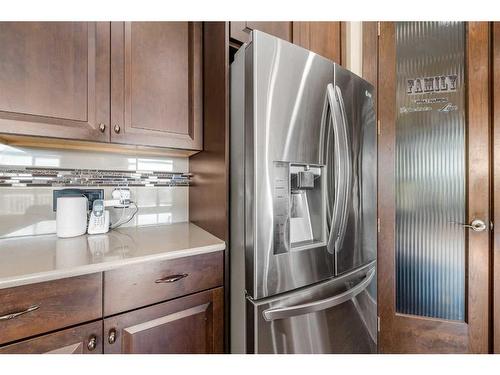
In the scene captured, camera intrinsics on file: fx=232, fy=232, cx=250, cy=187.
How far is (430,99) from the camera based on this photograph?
4.55 ft

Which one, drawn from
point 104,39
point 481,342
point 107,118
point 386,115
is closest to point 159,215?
point 107,118

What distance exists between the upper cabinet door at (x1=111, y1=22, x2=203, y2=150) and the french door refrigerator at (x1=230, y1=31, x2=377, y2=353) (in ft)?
A: 0.98

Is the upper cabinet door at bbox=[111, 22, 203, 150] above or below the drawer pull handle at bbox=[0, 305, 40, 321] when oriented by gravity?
above

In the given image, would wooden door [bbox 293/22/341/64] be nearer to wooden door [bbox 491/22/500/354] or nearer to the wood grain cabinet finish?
wooden door [bbox 491/22/500/354]

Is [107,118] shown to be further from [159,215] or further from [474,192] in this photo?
[474,192]

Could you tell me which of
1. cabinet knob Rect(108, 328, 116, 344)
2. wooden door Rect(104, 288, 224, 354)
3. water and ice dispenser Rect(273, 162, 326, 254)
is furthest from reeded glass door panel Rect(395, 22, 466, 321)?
cabinet knob Rect(108, 328, 116, 344)

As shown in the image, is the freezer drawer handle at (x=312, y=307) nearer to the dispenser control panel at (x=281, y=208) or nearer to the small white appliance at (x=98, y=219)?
the dispenser control panel at (x=281, y=208)

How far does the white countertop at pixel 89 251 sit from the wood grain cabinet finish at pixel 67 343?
0.58 feet

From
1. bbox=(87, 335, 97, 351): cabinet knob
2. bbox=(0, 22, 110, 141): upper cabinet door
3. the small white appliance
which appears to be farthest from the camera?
the small white appliance

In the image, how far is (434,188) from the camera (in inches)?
53.7

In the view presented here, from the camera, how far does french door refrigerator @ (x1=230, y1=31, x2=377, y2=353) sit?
862 millimetres

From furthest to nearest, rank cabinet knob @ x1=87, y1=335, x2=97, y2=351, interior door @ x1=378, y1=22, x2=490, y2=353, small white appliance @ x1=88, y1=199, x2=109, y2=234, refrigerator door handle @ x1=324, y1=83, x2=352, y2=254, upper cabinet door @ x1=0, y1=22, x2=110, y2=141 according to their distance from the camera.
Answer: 1. interior door @ x1=378, y1=22, x2=490, y2=353
2. small white appliance @ x1=88, y1=199, x2=109, y2=234
3. refrigerator door handle @ x1=324, y1=83, x2=352, y2=254
4. upper cabinet door @ x1=0, y1=22, x2=110, y2=141
5. cabinet knob @ x1=87, y1=335, x2=97, y2=351

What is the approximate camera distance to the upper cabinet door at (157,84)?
1029 millimetres
